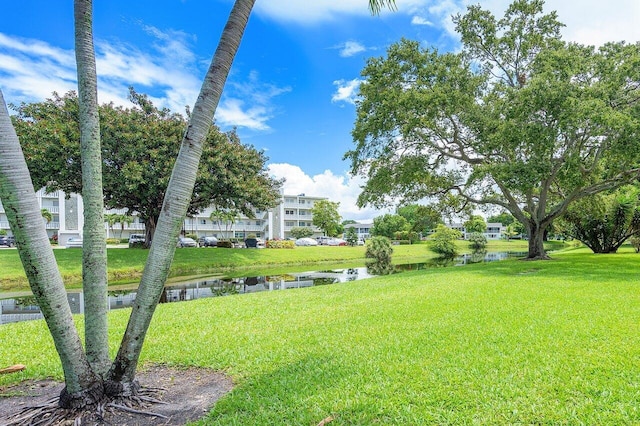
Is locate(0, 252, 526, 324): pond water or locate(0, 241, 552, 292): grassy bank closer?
locate(0, 252, 526, 324): pond water

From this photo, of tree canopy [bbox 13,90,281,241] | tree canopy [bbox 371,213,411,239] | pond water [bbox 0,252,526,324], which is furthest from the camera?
tree canopy [bbox 371,213,411,239]

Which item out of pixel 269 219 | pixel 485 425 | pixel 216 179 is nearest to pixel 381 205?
pixel 216 179

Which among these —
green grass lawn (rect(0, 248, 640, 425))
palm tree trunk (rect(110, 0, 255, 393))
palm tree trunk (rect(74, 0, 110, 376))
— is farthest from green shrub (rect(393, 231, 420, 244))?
palm tree trunk (rect(74, 0, 110, 376))

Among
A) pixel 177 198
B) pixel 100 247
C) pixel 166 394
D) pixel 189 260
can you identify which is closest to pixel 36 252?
pixel 100 247

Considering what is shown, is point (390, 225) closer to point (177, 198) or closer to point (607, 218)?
point (607, 218)

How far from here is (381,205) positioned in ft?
68.9

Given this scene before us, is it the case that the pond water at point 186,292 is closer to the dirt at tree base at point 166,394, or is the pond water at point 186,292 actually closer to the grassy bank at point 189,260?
the grassy bank at point 189,260

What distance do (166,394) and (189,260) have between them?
2145 cm

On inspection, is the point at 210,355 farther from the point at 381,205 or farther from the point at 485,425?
the point at 381,205

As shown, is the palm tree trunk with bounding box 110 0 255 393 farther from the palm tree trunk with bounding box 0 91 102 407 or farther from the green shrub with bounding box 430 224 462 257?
the green shrub with bounding box 430 224 462 257

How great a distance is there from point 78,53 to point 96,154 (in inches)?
38.9

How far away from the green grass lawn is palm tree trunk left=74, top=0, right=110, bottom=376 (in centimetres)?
135

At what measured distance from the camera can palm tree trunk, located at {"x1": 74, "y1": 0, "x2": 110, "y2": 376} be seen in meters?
3.47

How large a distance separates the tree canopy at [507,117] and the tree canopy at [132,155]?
9.27 metres
